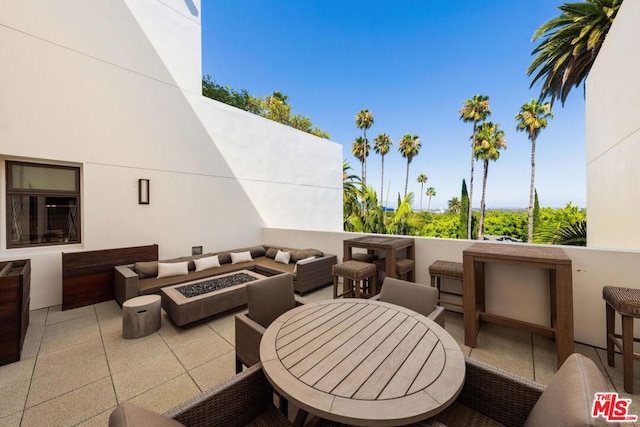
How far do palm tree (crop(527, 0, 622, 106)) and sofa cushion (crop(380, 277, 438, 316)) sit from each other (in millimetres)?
8448

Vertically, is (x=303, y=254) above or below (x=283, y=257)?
above

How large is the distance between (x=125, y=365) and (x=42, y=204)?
3743 mm

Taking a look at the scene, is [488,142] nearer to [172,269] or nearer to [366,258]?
[366,258]

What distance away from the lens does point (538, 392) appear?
1.20 metres

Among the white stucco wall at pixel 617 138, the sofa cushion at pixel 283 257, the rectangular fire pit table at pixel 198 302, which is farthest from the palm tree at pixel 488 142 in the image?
the rectangular fire pit table at pixel 198 302

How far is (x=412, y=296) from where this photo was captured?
228 centimetres

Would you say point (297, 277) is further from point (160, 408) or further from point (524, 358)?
point (524, 358)

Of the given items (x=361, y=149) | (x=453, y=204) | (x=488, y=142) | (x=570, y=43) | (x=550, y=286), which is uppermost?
(x=361, y=149)

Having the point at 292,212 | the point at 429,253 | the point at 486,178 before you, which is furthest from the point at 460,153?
the point at 429,253

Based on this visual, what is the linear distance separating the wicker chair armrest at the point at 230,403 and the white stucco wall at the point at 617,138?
16.6ft

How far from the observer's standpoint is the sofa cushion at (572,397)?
30.3 inches

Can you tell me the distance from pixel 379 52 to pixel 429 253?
43.0ft

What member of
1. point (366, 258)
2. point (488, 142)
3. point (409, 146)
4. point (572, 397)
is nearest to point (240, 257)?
point (366, 258)

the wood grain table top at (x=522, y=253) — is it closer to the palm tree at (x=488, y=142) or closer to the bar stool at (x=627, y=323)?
the bar stool at (x=627, y=323)
